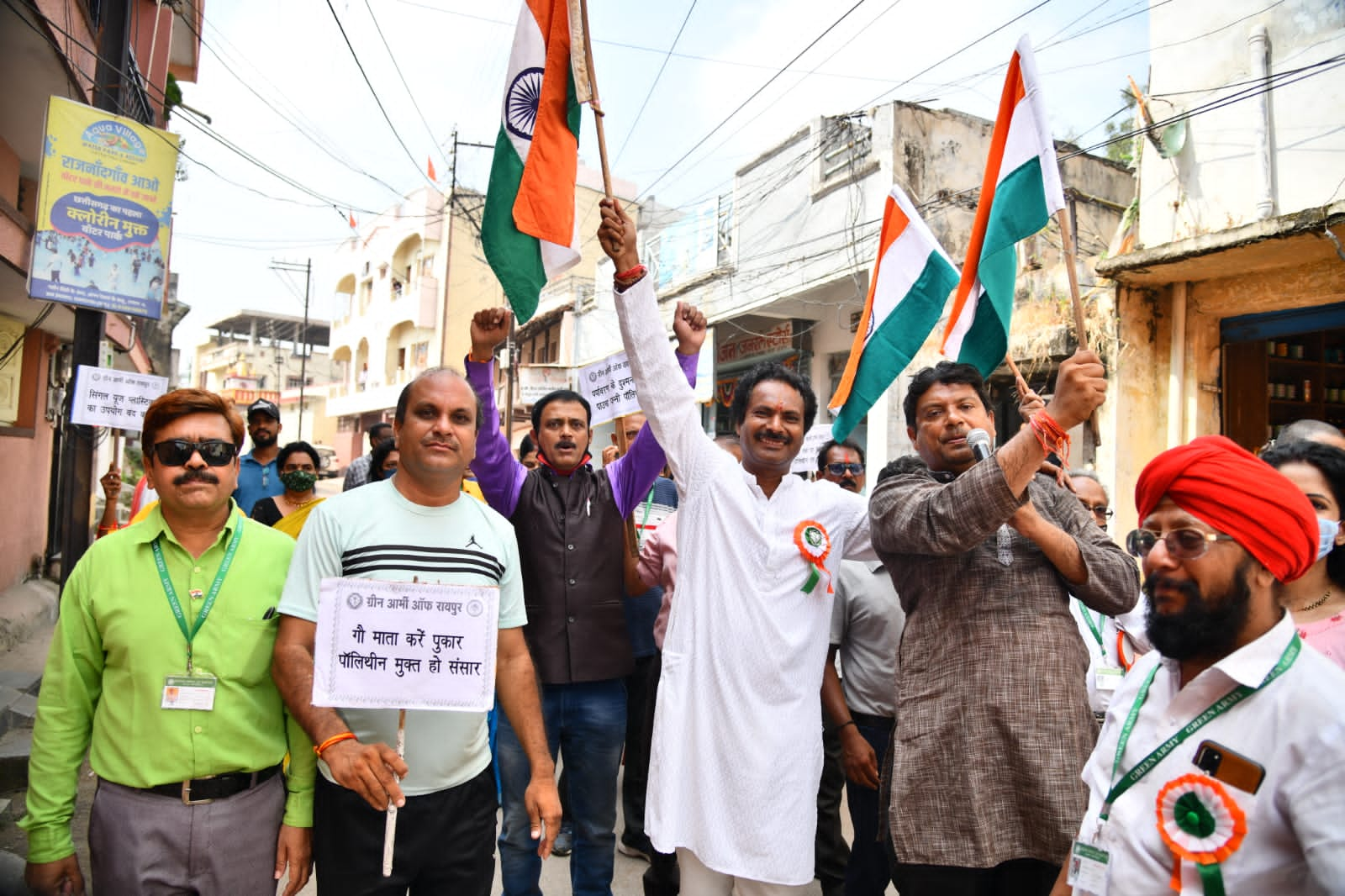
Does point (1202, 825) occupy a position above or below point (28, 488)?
below

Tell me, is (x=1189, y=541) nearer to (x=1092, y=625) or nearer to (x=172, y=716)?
(x=1092, y=625)

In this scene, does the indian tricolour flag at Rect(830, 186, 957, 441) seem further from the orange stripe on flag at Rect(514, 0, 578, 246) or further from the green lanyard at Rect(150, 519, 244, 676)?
the green lanyard at Rect(150, 519, 244, 676)

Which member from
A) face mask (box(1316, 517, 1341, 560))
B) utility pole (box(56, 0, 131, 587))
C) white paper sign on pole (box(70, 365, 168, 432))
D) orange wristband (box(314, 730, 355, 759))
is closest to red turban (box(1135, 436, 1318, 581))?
face mask (box(1316, 517, 1341, 560))

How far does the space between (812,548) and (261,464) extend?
187 inches

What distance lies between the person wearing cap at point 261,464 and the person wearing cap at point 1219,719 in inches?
216

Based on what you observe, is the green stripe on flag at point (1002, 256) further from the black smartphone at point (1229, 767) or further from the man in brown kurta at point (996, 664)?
the black smartphone at point (1229, 767)

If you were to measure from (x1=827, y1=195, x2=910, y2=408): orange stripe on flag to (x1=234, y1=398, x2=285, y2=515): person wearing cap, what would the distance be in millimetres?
4144

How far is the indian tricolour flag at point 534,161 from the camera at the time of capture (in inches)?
124

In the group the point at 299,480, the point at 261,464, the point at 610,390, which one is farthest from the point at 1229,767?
the point at 261,464

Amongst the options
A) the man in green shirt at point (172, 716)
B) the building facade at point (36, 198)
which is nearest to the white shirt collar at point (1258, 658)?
the man in green shirt at point (172, 716)

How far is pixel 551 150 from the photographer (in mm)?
3170

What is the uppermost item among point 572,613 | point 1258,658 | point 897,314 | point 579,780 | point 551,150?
point 551,150

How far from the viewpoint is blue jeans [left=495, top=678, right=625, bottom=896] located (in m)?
3.05

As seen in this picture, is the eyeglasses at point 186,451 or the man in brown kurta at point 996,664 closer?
the man in brown kurta at point 996,664
